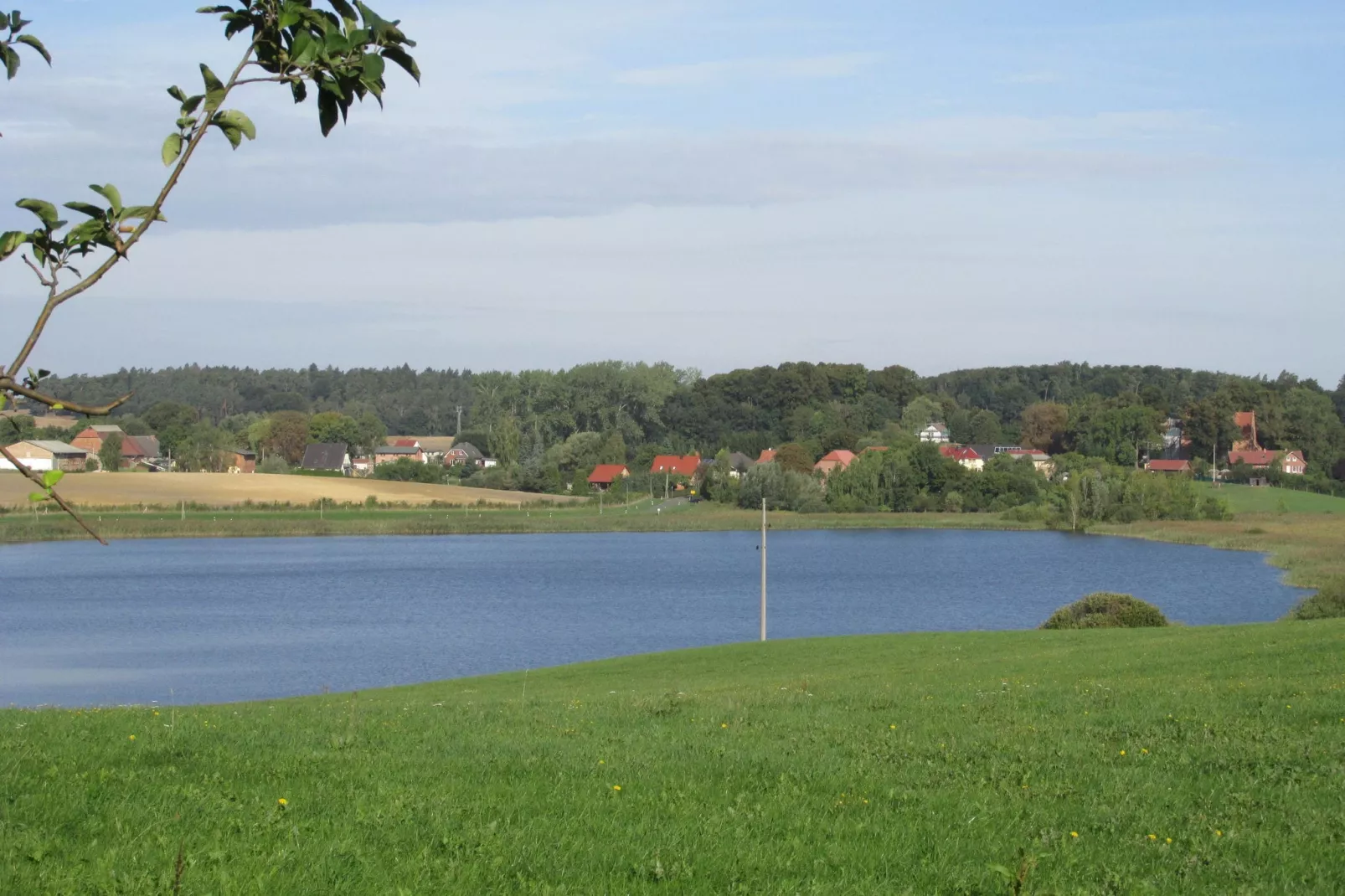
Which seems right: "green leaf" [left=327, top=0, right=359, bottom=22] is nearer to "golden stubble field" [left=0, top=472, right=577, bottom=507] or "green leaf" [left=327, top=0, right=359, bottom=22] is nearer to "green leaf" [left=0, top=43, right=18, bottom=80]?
"green leaf" [left=0, top=43, right=18, bottom=80]

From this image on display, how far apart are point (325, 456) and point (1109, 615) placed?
130823mm

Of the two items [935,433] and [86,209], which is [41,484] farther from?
[935,433]

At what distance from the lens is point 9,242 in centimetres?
271

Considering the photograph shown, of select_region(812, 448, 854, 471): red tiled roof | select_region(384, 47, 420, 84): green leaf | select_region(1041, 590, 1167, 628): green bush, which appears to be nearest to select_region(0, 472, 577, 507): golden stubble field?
select_region(812, 448, 854, 471): red tiled roof

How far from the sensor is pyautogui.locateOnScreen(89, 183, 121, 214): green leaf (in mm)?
2859

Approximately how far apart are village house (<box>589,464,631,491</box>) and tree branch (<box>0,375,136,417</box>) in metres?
129

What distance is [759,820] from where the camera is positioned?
699 centimetres

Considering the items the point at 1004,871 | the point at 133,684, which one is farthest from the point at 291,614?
the point at 1004,871

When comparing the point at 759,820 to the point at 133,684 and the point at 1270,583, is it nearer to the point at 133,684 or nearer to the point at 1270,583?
the point at 133,684

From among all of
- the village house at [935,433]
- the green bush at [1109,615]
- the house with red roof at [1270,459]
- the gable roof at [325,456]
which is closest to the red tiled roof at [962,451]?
the village house at [935,433]

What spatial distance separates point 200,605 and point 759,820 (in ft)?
153

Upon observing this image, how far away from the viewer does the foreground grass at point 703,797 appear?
5.86 meters

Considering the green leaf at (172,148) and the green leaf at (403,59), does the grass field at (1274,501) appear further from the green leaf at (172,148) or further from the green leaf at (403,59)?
the green leaf at (172,148)

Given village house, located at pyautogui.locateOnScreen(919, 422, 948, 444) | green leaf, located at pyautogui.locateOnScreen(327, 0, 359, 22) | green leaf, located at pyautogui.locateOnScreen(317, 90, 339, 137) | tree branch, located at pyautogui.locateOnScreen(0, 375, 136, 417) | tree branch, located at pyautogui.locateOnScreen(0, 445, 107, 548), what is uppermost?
village house, located at pyautogui.locateOnScreen(919, 422, 948, 444)
